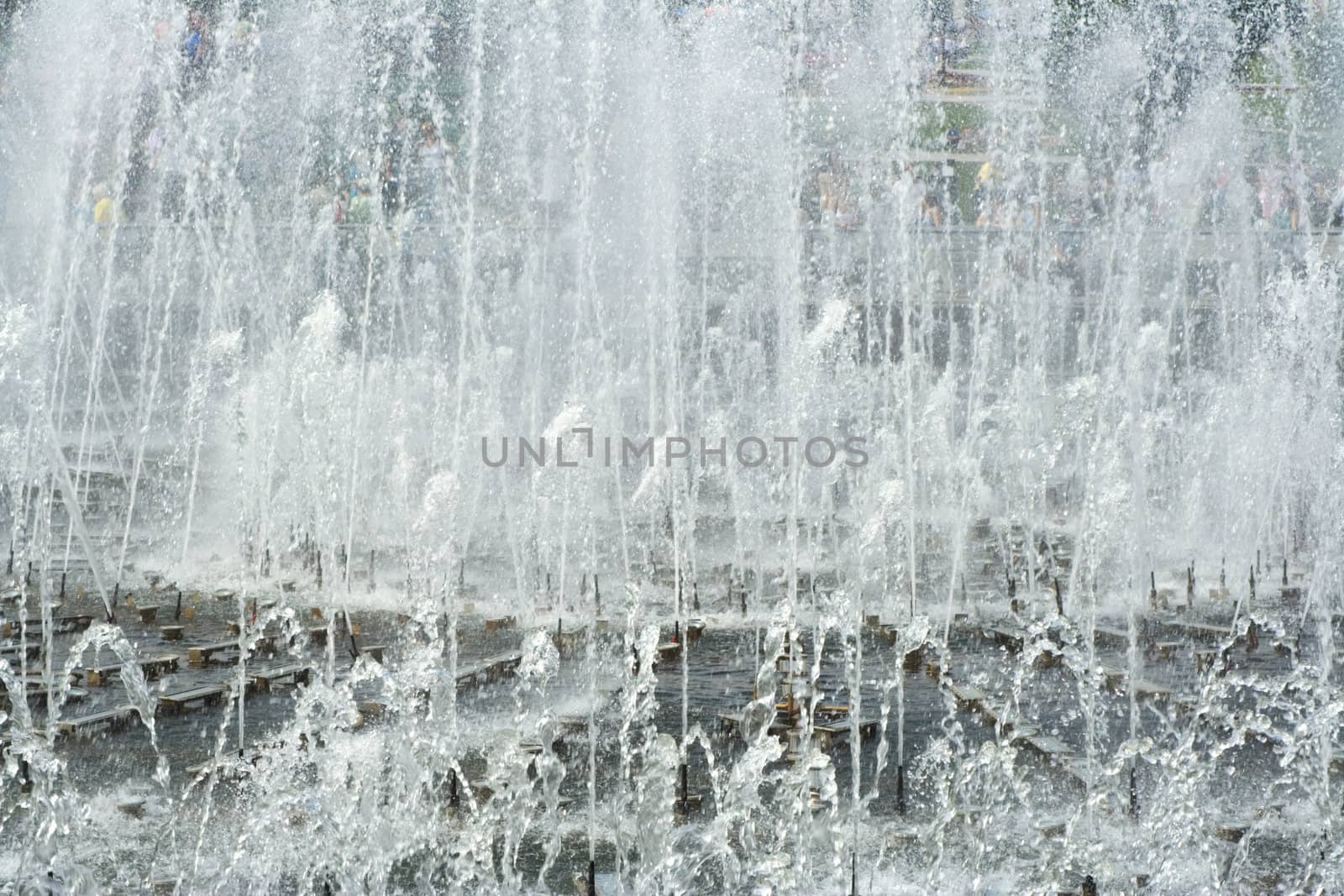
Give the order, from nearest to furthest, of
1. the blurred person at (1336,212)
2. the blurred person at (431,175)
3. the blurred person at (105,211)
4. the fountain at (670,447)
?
the fountain at (670,447) < the blurred person at (105,211) < the blurred person at (1336,212) < the blurred person at (431,175)

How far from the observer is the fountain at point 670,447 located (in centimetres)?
556

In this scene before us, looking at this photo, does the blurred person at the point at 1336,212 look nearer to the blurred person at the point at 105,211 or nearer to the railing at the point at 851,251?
the railing at the point at 851,251

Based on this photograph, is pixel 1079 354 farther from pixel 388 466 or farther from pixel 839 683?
pixel 839 683

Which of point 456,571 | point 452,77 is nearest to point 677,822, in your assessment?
point 456,571

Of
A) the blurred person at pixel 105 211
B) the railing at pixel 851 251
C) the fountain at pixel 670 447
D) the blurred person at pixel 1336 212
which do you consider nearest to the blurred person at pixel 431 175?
the fountain at pixel 670 447

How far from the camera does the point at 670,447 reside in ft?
48.8

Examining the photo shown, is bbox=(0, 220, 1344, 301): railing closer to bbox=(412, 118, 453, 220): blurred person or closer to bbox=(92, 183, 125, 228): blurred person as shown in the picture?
bbox=(92, 183, 125, 228): blurred person

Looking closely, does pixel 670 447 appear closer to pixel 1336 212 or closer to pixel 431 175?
pixel 431 175

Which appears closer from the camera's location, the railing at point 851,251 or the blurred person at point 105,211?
the blurred person at point 105,211

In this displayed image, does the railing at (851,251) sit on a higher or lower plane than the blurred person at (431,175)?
lower

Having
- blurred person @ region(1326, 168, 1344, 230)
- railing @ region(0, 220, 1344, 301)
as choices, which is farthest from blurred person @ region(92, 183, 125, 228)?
blurred person @ region(1326, 168, 1344, 230)

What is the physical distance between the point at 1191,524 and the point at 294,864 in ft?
34.7

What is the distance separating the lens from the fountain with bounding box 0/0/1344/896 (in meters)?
5.56

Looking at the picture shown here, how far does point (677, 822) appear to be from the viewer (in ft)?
17.9
